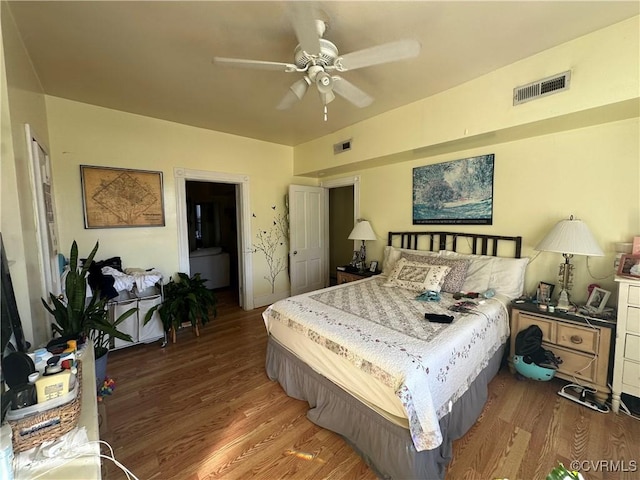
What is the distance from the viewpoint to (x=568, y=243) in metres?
2.04

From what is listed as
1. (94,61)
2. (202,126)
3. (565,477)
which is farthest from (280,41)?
(565,477)

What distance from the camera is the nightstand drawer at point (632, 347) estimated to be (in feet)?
5.90

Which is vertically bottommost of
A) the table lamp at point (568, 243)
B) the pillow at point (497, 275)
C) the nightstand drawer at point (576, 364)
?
the nightstand drawer at point (576, 364)

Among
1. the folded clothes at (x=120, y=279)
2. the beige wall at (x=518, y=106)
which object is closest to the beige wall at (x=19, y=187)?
the folded clothes at (x=120, y=279)

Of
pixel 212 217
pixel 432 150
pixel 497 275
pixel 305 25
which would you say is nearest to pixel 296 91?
pixel 305 25

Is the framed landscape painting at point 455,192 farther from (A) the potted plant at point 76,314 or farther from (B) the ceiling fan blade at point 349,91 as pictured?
(A) the potted plant at point 76,314

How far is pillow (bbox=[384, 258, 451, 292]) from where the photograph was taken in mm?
2646

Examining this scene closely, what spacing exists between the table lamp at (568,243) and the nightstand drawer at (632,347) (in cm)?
37

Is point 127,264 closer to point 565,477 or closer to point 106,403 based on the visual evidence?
point 106,403

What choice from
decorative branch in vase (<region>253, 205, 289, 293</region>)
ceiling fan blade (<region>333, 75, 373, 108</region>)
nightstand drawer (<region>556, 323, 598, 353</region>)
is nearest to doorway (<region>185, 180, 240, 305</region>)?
decorative branch in vase (<region>253, 205, 289, 293</region>)

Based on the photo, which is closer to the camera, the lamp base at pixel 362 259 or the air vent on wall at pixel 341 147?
the air vent on wall at pixel 341 147

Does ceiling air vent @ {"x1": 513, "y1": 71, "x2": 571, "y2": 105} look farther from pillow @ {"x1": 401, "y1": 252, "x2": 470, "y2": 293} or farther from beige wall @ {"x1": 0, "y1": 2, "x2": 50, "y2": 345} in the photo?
beige wall @ {"x1": 0, "y1": 2, "x2": 50, "y2": 345}

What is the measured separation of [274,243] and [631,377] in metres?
4.01

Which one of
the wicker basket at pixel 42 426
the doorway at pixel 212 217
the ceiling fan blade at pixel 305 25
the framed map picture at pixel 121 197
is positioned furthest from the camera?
the doorway at pixel 212 217
